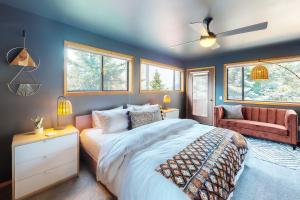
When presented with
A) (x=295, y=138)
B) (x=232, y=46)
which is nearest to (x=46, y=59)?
(x=232, y=46)

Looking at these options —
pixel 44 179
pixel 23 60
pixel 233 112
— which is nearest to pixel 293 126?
pixel 233 112

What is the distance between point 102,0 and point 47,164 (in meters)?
2.34

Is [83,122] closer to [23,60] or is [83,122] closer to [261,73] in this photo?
[23,60]

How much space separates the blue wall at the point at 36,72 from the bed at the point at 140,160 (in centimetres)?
80

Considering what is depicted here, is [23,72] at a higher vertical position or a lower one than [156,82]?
lower

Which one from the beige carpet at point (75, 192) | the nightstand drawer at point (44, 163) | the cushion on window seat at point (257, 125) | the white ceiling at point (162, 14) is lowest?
the beige carpet at point (75, 192)

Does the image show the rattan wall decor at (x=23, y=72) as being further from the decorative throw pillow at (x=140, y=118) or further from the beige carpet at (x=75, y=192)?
the decorative throw pillow at (x=140, y=118)

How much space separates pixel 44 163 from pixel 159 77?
12.2ft

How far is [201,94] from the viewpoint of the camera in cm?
554

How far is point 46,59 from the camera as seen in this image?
93.5 inches

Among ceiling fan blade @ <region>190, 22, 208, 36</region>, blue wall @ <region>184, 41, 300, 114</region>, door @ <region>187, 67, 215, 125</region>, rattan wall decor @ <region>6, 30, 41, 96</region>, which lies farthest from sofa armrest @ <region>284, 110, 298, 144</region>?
rattan wall decor @ <region>6, 30, 41, 96</region>

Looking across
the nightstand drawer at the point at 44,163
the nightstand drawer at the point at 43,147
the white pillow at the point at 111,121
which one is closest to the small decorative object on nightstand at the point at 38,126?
the nightstand drawer at the point at 43,147

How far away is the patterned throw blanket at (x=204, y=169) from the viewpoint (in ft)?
3.92

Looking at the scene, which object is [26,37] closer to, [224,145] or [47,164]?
[47,164]
